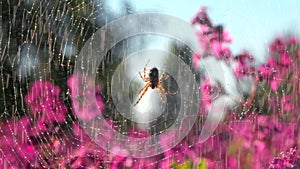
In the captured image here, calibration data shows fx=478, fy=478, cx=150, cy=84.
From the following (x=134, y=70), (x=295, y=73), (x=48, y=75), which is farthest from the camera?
(x=134, y=70)

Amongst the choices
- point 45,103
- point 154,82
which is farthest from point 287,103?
point 45,103

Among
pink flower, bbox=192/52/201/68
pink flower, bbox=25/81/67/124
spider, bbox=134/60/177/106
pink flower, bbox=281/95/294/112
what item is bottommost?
pink flower, bbox=25/81/67/124

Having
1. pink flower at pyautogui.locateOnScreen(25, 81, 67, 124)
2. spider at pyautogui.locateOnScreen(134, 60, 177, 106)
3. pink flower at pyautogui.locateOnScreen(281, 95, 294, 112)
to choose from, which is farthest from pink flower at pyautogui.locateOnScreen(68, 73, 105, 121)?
pink flower at pyautogui.locateOnScreen(281, 95, 294, 112)

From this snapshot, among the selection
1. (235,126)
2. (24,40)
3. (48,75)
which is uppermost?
(24,40)

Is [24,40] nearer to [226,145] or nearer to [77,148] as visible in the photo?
[77,148]

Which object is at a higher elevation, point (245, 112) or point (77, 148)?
point (245, 112)

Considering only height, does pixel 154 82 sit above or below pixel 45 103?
above

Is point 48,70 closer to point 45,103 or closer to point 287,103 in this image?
point 45,103

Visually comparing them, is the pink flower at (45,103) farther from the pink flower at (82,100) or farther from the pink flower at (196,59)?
the pink flower at (196,59)

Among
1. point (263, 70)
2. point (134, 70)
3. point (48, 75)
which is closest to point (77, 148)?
point (48, 75)

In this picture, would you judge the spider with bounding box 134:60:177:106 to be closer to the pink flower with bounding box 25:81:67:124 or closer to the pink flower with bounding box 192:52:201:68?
the pink flower with bounding box 192:52:201:68

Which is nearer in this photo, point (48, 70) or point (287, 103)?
point (287, 103)
